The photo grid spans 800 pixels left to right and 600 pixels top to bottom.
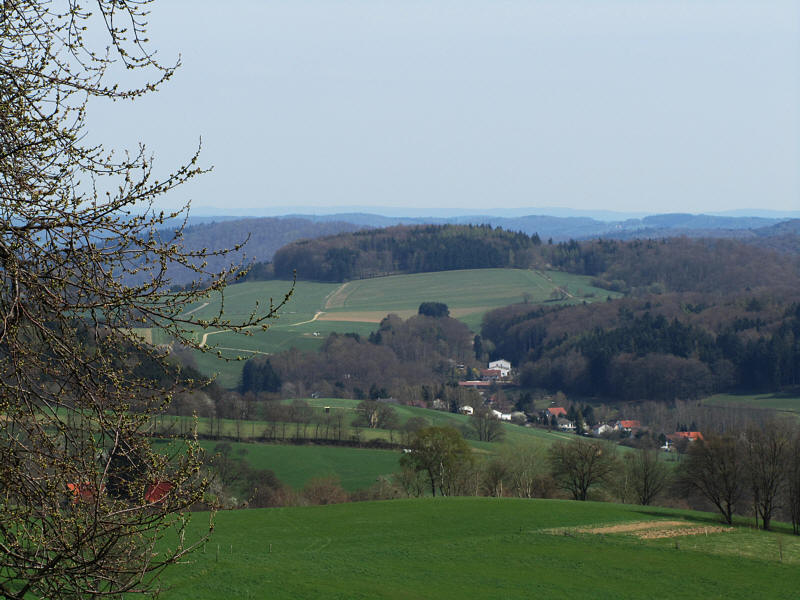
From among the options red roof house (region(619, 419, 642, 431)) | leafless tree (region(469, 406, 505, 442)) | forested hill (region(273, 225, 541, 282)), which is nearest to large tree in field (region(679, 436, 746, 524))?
leafless tree (region(469, 406, 505, 442))

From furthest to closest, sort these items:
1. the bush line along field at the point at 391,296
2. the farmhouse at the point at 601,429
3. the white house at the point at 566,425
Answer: the bush line along field at the point at 391,296 → the white house at the point at 566,425 → the farmhouse at the point at 601,429

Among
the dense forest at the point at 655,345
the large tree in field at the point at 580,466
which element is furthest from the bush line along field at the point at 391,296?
the large tree in field at the point at 580,466

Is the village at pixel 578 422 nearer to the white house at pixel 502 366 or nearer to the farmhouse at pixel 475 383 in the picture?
the farmhouse at pixel 475 383

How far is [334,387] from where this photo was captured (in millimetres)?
116188

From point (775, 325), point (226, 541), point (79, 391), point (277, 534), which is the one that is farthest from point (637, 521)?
point (775, 325)

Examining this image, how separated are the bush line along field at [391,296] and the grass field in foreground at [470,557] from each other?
84.4 m

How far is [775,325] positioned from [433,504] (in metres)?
112

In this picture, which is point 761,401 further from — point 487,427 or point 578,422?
point 487,427

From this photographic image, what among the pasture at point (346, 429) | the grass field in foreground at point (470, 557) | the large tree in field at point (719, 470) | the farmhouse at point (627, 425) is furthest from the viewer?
the farmhouse at point (627, 425)

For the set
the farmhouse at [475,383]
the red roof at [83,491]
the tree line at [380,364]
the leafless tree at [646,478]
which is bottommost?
the farmhouse at [475,383]

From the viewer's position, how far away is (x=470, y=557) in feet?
102

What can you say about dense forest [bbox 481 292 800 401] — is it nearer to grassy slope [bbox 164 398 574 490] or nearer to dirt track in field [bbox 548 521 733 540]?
grassy slope [bbox 164 398 574 490]

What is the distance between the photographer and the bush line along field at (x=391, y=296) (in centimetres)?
13325

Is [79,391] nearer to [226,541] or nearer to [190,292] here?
[190,292]
